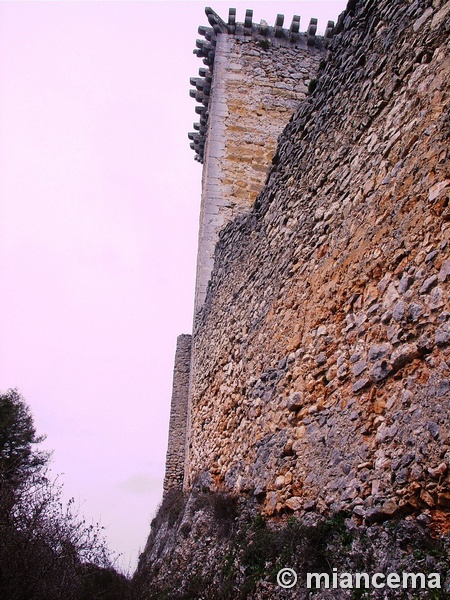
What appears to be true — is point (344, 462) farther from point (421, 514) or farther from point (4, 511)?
point (4, 511)

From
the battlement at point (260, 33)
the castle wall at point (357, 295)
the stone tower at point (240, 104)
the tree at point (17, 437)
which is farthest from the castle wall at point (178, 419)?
the battlement at point (260, 33)

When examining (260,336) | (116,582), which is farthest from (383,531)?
(116,582)

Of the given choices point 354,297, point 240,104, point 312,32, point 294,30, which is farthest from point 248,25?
point 354,297

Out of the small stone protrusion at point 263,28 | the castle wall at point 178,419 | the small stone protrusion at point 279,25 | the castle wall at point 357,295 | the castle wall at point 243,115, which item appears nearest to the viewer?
the castle wall at point 357,295

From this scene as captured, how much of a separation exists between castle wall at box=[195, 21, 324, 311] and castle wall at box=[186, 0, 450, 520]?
4.84 m

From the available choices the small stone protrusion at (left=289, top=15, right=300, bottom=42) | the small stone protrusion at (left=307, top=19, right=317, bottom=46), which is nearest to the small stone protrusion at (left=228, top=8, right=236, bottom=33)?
the small stone protrusion at (left=289, top=15, right=300, bottom=42)

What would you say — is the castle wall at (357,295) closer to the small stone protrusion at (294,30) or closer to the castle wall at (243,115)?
the castle wall at (243,115)

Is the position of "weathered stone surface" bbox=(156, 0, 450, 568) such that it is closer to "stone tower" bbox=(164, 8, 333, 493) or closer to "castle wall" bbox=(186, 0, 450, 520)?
"castle wall" bbox=(186, 0, 450, 520)

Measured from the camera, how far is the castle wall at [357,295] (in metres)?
3.14

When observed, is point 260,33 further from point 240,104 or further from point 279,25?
point 240,104

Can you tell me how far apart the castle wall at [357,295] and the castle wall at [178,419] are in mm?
7743

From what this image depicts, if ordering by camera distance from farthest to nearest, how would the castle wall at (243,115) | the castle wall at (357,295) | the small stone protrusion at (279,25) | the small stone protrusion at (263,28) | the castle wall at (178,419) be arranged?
1. the castle wall at (178,419)
2. the small stone protrusion at (279,25)
3. the small stone protrusion at (263,28)
4. the castle wall at (243,115)
5. the castle wall at (357,295)

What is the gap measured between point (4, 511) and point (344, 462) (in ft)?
14.4

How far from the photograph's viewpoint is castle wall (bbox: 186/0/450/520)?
10.3 feet
